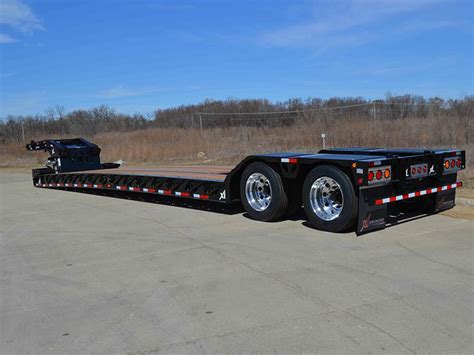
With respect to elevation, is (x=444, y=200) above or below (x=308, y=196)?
below

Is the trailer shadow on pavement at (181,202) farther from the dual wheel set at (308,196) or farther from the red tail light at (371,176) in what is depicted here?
the red tail light at (371,176)

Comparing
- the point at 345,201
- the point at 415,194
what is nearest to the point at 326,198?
the point at 345,201

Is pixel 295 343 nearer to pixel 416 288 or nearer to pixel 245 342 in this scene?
pixel 245 342

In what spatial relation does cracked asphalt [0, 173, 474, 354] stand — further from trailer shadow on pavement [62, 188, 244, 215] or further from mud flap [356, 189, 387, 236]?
trailer shadow on pavement [62, 188, 244, 215]

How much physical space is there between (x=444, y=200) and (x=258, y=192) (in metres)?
3.19

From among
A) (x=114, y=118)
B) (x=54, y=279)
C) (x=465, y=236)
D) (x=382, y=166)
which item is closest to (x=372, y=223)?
(x=382, y=166)

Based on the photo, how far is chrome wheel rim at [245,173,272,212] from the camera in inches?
331

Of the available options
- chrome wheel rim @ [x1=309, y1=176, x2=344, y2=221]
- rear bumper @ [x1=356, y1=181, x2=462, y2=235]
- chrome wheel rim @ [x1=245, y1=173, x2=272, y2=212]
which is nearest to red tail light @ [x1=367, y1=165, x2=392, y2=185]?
rear bumper @ [x1=356, y1=181, x2=462, y2=235]

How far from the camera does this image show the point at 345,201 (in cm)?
704

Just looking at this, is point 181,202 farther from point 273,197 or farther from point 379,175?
point 379,175

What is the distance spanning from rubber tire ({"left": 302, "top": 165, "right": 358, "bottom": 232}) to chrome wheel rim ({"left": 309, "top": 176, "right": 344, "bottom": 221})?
0.19 feet

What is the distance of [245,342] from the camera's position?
151 inches

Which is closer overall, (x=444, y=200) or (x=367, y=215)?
(x=367, y=215)

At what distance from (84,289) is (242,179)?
13.0ft
